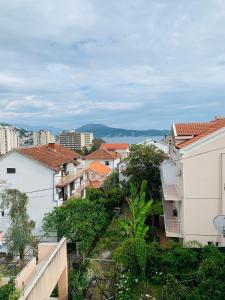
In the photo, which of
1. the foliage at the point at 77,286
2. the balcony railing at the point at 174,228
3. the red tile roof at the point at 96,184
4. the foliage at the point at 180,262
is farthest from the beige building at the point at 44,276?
the red tile roof at the point at 96,184

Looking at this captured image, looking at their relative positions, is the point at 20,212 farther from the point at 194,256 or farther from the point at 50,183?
the point at 194,256

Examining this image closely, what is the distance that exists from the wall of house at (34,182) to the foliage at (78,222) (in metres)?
2.22

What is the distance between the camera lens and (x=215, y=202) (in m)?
21.9

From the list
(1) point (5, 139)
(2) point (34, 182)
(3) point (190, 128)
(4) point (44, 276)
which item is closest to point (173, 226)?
(3) point (190, 128)

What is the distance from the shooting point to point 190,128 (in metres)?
29.6

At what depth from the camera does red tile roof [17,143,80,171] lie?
3244 centimetres

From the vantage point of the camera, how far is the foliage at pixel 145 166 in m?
36.3

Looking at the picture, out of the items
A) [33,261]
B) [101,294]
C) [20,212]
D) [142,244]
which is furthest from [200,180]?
[20,212]

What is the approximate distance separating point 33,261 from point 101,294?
6484 mm

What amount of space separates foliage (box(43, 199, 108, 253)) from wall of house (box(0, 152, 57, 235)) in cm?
222

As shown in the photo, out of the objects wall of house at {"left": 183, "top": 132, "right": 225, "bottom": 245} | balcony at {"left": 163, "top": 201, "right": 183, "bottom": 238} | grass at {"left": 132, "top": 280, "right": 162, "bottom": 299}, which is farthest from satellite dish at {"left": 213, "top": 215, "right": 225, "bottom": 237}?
balcony at {"left": 163, "top": 201, "right": 183, "bottom": 238}

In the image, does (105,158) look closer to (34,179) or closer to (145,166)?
(145,166)

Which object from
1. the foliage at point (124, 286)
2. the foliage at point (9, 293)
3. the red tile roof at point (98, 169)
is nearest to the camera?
the foliage at point (9, 293)

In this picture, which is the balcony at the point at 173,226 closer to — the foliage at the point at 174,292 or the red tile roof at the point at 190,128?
the foliage at the point at 174,292
